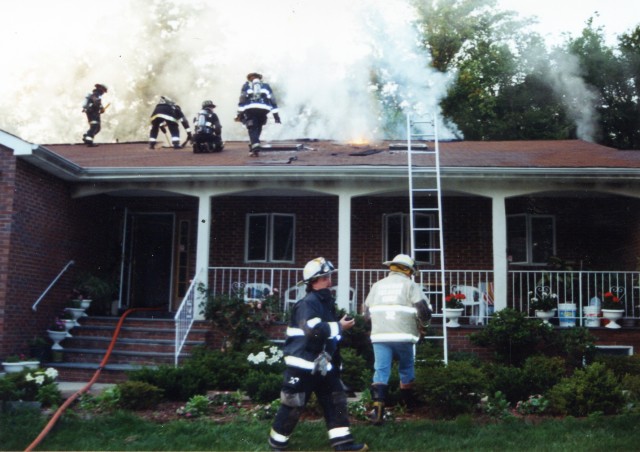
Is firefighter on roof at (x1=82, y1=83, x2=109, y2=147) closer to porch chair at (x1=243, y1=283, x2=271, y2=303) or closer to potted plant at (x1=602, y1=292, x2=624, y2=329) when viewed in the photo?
porch chair at (x1=243, y1=283, x2=271, y2=303)

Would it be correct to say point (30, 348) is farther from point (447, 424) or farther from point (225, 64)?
point (225, 64)

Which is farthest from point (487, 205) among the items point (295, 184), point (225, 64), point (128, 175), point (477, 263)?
point (225, 64)

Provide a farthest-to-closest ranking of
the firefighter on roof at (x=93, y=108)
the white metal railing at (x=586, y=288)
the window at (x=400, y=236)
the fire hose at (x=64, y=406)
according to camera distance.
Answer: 1. the firefighter on roof at (x=93, y=108)
2. the window at (x=400, y=236)
3. the white metal railing at (x=586, y=288)
4. the fire hose at (x=64, y=406)

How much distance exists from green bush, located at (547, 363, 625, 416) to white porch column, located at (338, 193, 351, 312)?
4.32 meters

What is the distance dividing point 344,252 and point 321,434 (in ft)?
16.9

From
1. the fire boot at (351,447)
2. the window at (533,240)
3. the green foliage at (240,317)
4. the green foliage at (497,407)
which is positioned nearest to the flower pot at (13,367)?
the green foliage at (240,317)

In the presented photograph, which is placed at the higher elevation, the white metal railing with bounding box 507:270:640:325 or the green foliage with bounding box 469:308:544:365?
the white metal railing with bounding box 507:270:640:325

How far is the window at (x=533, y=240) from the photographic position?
13.0m

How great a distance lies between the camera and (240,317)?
1049 cm

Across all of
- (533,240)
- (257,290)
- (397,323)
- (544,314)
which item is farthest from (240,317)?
(533,240)

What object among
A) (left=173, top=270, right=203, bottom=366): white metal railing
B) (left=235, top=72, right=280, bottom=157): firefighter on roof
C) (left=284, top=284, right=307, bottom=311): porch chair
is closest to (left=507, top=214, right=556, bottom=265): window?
(left=284, top=284, right=307, bottom=311): porch chair

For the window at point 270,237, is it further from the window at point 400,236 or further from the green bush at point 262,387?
the green bush at point 262,387

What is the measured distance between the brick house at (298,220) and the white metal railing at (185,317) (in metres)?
0.41

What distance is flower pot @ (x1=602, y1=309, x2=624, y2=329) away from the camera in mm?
10438
